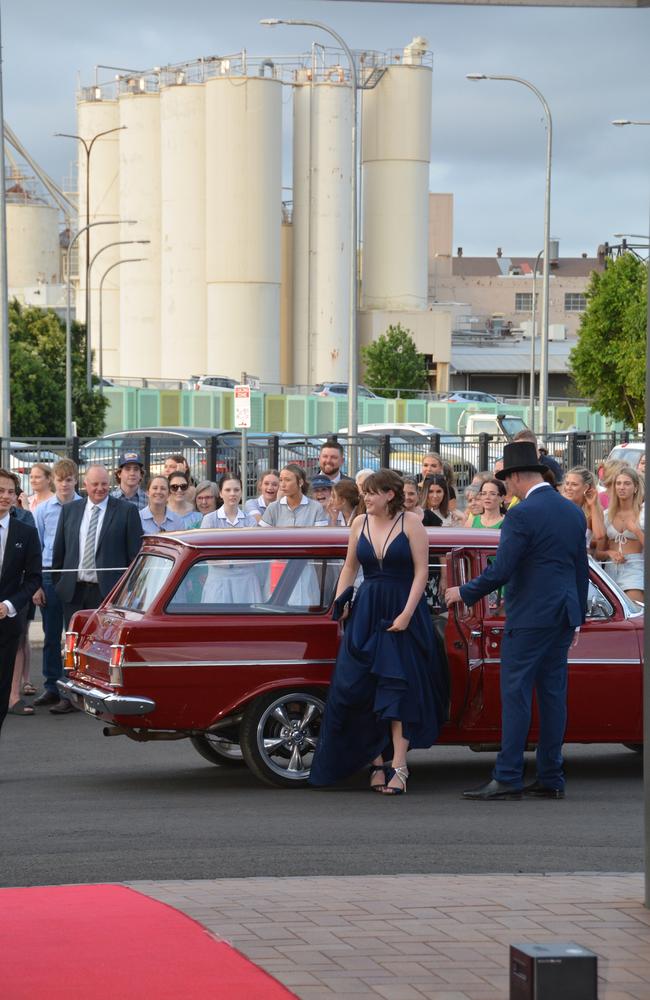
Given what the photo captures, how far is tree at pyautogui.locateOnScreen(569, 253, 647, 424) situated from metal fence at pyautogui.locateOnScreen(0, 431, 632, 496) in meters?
28.3

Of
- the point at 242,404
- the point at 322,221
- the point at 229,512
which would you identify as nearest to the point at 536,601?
the point at 229,512

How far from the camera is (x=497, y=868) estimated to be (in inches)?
307

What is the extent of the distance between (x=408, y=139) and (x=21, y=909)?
283ft

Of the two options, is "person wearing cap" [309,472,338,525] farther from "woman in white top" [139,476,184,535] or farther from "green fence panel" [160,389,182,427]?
"green fence panel" [160,389,182,427]

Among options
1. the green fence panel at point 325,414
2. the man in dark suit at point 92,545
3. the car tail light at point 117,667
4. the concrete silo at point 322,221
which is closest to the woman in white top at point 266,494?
the man in dark suit at point 92,545

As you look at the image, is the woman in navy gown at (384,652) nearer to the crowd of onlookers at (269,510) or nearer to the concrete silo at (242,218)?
the crowd of onlookers at (269,510)

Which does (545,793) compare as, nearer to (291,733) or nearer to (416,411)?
(291,733)

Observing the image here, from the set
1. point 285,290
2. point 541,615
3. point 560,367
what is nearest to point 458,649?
point 541,615

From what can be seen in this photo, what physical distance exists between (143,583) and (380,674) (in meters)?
1.74

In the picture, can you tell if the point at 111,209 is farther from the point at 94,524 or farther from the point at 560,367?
the point at 94,524

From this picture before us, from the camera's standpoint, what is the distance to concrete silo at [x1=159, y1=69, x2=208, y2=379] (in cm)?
8475

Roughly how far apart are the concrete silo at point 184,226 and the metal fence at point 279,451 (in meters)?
52.1

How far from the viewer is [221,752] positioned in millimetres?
11078

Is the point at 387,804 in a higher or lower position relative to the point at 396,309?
lower
